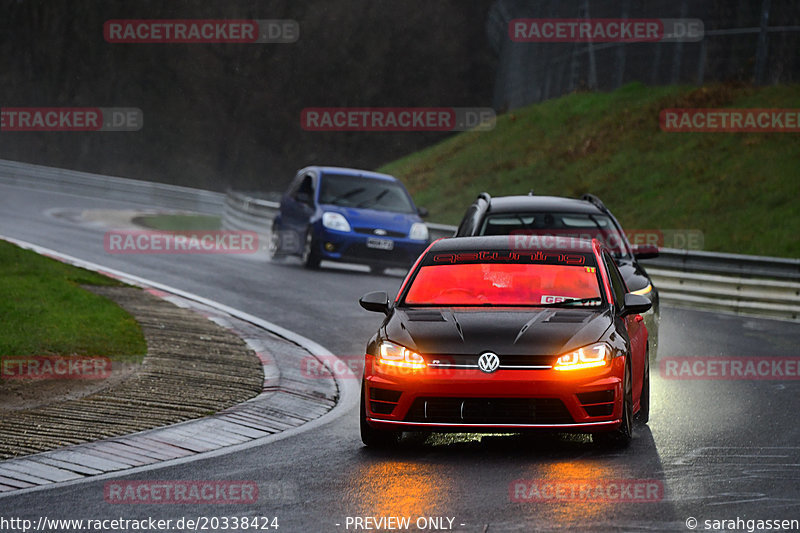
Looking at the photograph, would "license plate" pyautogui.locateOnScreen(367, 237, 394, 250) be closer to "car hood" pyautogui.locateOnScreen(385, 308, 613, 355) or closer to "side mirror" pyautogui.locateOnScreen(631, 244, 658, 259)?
"side mirror" pyautogui.locateOnScreen(631, 244, 658, 259)

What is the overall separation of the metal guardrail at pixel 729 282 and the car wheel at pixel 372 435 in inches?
476

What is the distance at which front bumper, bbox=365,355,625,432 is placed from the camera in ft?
26.5

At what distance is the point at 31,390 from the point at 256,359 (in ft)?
8.58

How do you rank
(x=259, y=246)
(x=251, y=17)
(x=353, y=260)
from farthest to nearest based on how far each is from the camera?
1. (x=251, y=17)
2. (x=259, y=246)
3. (x=353, y=260)

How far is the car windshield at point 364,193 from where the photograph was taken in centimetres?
2312

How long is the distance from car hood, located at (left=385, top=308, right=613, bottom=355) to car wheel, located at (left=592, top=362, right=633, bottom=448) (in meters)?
0.37

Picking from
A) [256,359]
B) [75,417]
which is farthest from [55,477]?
[256,359]

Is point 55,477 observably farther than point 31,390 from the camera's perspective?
No

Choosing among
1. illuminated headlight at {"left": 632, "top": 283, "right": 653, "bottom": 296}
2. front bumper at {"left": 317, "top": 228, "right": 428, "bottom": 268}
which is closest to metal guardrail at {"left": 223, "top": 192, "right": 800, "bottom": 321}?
front bumper at {"left": 317, "top": 228, "right": 428, "bottom": 268}

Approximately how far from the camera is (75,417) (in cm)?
930

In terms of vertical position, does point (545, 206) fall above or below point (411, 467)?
above

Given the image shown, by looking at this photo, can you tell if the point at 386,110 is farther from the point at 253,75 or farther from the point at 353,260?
the point at 353,260

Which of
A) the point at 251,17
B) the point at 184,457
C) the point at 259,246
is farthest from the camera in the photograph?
the point at 251,17

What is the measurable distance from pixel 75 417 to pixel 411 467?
8.93ft
